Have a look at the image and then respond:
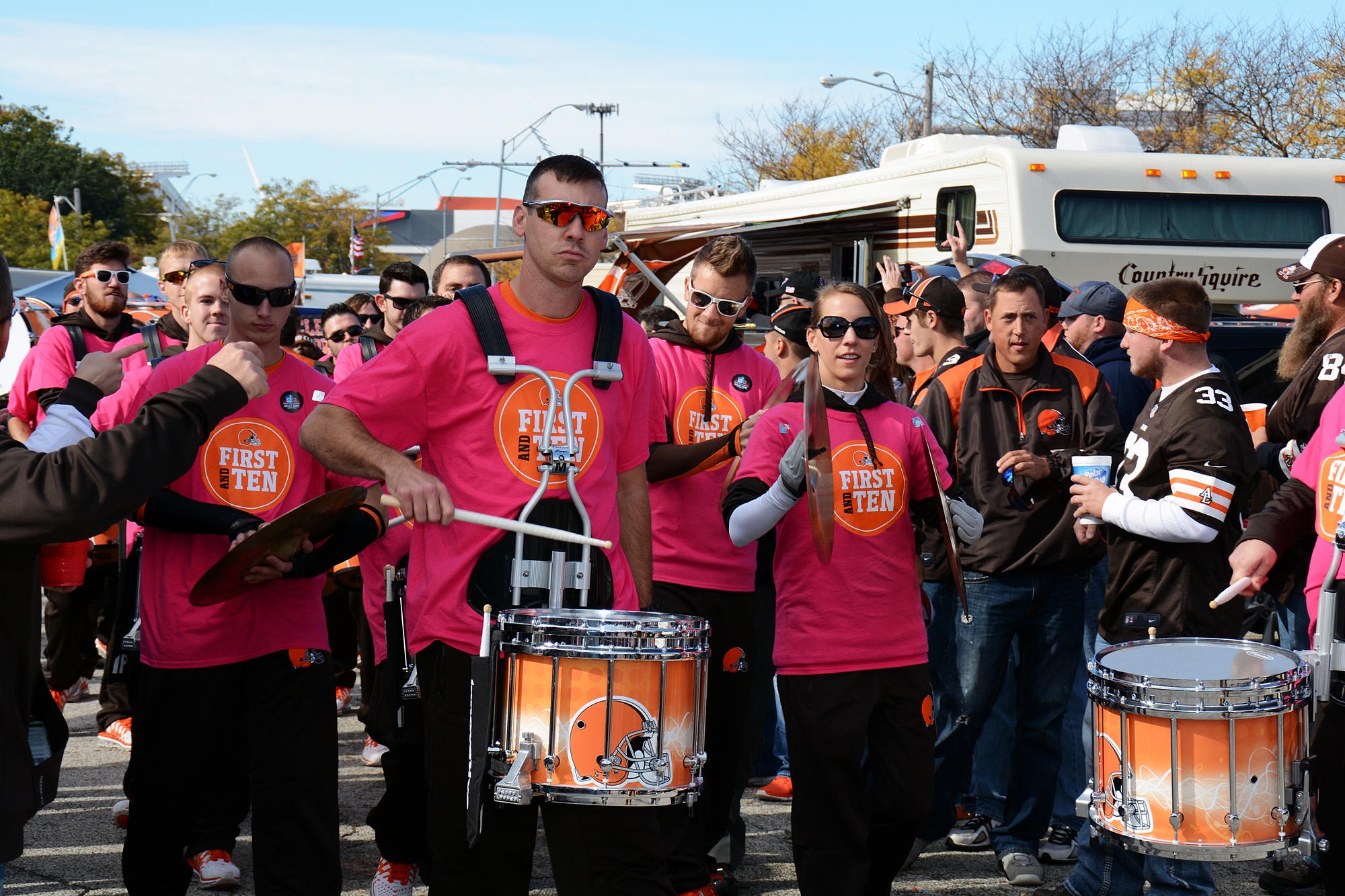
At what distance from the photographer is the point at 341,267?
74000 mm

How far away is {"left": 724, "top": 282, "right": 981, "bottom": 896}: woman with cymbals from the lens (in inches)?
172

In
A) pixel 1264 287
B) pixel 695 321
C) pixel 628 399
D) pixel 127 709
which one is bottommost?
pixel 127 709

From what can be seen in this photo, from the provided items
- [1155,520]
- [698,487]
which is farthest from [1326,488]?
[698,487]

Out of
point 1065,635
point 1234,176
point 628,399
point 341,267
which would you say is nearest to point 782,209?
point 1234,176

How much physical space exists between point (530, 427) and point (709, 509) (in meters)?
1.73

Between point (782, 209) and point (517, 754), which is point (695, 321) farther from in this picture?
point (782, 209)

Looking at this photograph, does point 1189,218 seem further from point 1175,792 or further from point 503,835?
point 503,835

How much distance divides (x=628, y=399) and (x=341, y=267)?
7323cm

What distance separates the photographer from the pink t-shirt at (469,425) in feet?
11.5

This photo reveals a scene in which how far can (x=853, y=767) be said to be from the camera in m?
4.38

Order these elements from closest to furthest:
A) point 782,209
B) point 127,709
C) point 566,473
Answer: point 566,473
point 127,709
point 782,209

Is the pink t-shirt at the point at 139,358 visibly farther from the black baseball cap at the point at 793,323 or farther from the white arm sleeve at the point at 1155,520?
the white arm sleeve at the point at 1155,520

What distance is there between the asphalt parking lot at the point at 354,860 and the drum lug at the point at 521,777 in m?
2.28

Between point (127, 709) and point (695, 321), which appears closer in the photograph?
point (695, 321)
